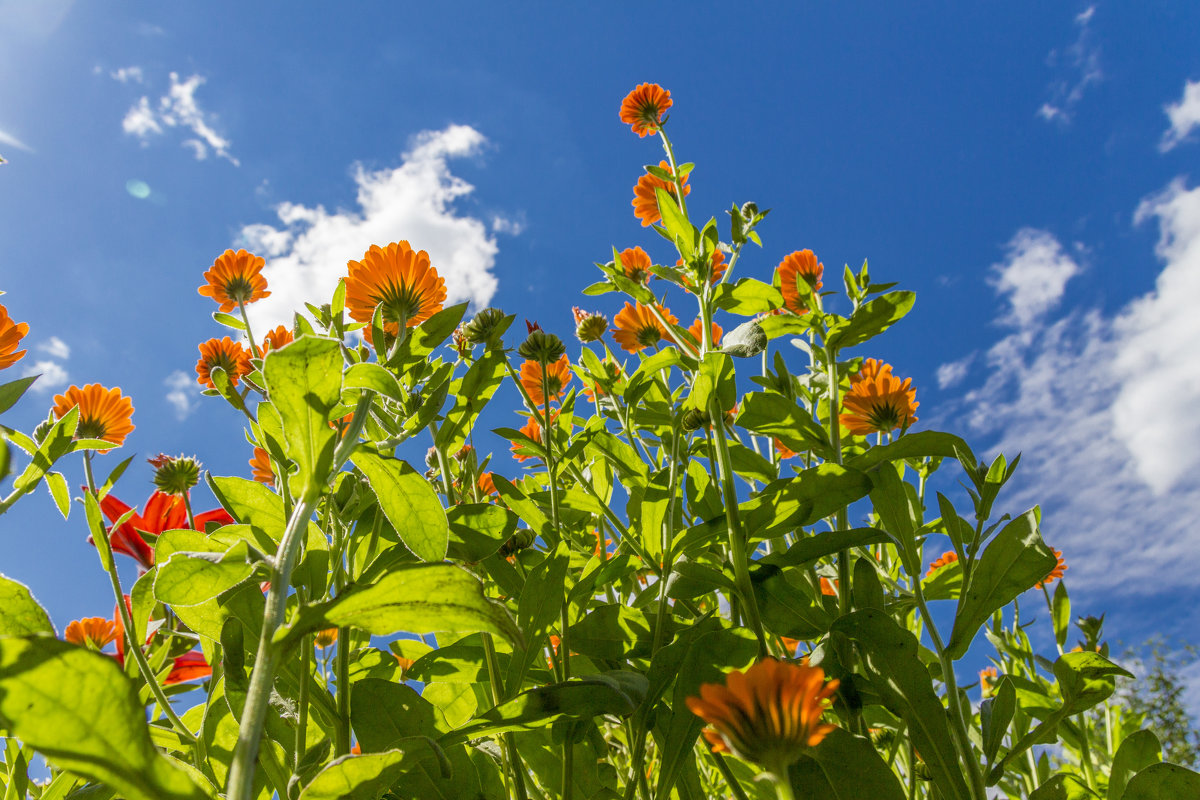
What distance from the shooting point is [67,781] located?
784 mm

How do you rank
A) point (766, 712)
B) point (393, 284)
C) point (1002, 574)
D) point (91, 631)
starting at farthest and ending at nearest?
1. point (91, 631)
2. point (393, 284)
3. point (1002, 574)
4. point (766, 712)

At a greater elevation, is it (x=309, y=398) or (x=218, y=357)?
(x=218, y=357)

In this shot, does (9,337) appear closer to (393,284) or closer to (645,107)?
(393,284)

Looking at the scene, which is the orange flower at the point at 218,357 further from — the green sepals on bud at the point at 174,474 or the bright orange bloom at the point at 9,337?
the bright orange bloom at the point at 9,337

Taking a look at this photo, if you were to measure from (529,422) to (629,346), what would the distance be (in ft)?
1.45

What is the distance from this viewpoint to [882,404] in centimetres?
155

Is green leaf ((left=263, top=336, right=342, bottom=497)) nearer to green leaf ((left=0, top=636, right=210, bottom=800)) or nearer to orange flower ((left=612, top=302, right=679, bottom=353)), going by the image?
green leaf ((left=0, top=636, right=210, bottom=800))

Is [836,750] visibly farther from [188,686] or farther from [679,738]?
[188,686]

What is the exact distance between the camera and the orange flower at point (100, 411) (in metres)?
1.47

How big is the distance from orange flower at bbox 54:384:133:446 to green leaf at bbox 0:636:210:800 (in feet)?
4.11

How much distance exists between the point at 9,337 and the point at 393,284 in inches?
22.5

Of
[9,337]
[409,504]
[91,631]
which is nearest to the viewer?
[409,504]

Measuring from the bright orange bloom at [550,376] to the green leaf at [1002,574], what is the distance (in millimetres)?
858

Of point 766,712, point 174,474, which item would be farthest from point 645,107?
point 766,712
